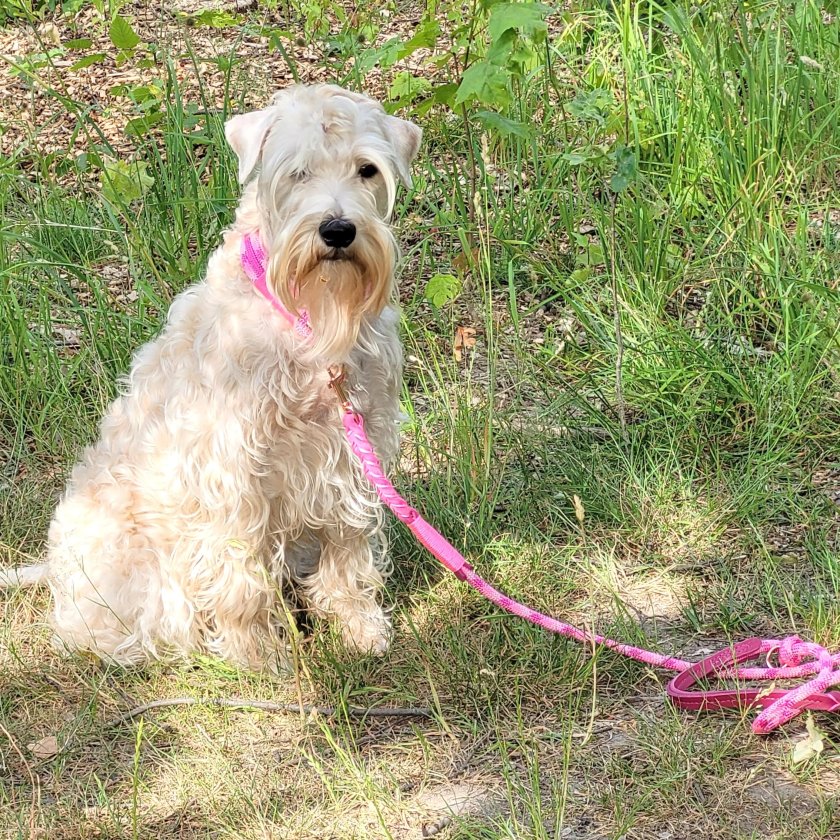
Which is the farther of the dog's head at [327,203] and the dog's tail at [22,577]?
the dog's tail at [22,577]

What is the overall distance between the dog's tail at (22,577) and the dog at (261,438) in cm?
1

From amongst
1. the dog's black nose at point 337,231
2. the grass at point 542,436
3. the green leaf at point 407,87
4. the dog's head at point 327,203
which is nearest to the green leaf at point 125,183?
the grass at point 542,436

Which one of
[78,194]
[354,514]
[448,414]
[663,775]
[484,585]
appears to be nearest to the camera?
[663,775]

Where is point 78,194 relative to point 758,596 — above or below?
above

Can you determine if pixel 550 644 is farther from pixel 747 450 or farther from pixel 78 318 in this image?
pixel 78 318

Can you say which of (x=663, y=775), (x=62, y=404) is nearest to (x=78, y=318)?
(x=62, y=404)

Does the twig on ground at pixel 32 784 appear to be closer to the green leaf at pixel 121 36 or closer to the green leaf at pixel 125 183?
the green leaf at pixel 125 183

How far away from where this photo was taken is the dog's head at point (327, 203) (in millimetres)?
2781

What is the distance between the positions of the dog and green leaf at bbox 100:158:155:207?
4.02 feet

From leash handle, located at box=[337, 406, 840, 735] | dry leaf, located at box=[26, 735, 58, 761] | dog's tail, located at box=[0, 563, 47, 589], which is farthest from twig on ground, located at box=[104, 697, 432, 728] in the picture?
dog's tail, located at box=[0, 563, 47, 589]

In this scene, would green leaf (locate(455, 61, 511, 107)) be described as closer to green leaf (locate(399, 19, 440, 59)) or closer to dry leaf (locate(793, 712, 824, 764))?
green leaf (locate(399, 19, 440, 59))

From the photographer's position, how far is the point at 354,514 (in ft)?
11.0

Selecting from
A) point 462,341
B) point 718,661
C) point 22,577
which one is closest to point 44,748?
point 22,577

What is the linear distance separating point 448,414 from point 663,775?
5.16 ft
